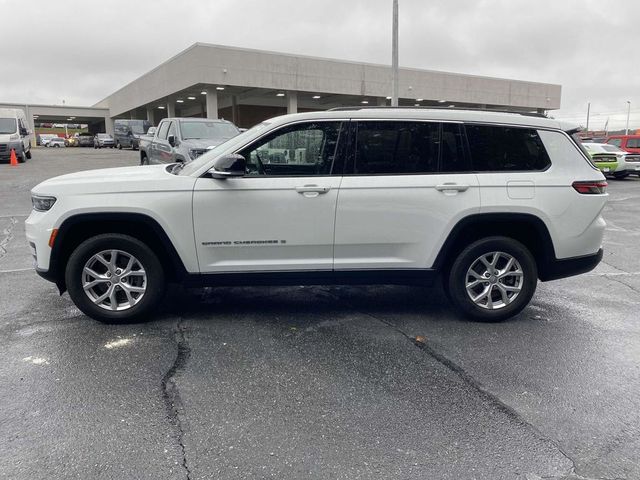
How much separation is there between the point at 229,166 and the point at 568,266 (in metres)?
3.19

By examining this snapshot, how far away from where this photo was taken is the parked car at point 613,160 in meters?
20.3

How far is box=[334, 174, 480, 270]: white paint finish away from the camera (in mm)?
4488

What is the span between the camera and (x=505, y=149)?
15.5 ft

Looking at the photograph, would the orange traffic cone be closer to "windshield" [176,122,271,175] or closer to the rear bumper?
"windshield" [176,122,271,175]

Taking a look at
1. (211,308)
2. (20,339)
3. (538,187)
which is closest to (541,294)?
(538,187)

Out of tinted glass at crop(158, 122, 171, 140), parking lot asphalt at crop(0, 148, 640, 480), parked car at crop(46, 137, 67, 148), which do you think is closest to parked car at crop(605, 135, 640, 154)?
tinted glass at crop(158, 122, 171, 140)

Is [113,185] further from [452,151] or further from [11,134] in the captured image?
[11,134]

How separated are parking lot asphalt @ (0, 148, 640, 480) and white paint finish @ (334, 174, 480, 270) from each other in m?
0.65

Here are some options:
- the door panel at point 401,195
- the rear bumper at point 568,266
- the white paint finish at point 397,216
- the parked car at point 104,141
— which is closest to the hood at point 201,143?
the door panel at point 401,195

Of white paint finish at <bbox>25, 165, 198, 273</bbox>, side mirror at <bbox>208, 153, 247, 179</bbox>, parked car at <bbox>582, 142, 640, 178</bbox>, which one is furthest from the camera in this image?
parked car at <bbox>582, 142, 640, 178</bbox>

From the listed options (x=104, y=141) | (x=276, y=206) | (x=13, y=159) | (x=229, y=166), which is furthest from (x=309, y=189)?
(x=104, y=141)

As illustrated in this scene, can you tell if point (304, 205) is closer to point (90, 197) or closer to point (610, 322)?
point (90, 197)

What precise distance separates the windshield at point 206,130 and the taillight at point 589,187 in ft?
31.0

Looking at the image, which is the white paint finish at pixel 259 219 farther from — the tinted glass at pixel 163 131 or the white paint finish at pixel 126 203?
the tinted glass at pixel 163 131
